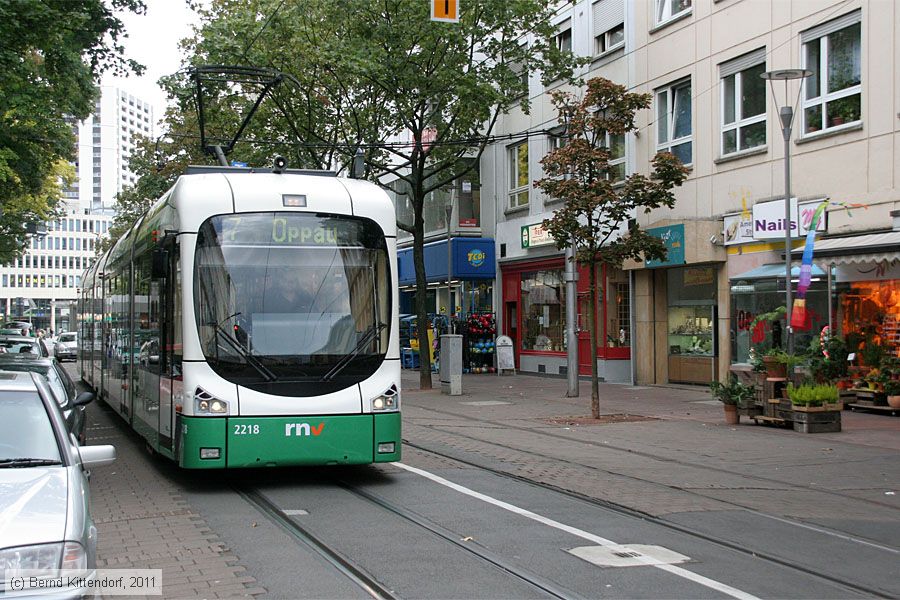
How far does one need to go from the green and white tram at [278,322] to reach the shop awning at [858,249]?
1013 centimetres

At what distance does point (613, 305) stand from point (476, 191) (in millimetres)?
8917

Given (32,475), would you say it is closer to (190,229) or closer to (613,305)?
(190,229)

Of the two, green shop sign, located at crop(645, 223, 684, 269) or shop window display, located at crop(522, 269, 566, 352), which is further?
shop window display, located at crop(522, 269, 566, 352)

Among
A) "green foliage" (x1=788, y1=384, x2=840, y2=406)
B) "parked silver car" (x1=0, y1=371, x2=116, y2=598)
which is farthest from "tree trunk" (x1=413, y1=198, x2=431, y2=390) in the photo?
"parked silver car" (x1=0, y1=371, x2=116, y2=598)

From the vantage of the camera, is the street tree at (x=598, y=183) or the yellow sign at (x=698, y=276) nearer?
the street tree at (x=598, y=183)

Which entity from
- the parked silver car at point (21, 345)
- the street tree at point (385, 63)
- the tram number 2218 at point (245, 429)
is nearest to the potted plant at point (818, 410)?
the tram number 2218 at point (245, 429)

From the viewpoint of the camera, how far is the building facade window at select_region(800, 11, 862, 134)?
60.0ft

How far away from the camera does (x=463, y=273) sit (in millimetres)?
32625

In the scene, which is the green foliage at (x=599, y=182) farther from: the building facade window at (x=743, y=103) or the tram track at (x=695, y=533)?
the tram track at (x=695, y=533)

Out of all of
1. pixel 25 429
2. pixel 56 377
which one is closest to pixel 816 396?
pixel 56 377

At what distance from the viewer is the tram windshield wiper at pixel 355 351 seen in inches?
389

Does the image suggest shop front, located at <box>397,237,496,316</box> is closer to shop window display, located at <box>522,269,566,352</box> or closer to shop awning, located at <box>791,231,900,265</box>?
shop window display, located at <box>522,269,566,352</box>

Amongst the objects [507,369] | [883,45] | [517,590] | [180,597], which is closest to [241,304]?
[180,597]

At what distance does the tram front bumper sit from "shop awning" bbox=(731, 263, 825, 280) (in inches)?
467
